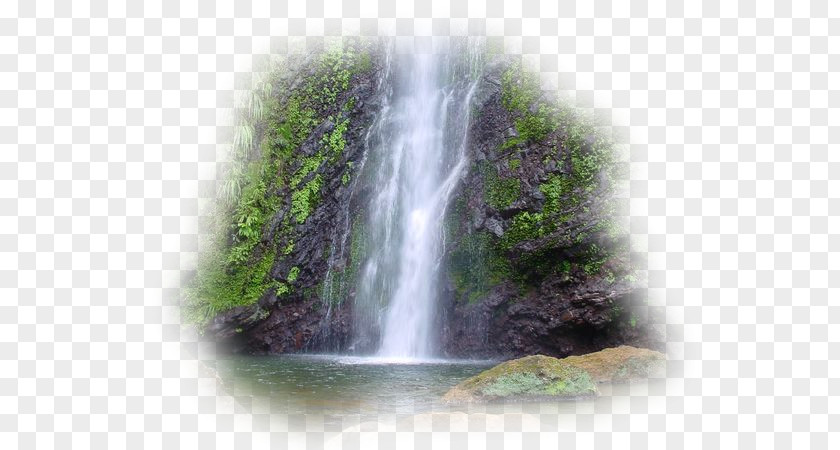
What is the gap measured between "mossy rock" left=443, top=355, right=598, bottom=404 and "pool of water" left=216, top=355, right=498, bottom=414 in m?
0.55

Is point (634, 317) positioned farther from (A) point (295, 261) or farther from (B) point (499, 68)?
(A) point (295, 261)

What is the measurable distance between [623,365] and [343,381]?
16.1ft

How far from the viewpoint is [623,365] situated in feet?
29.4

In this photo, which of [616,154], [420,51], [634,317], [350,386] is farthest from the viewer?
[420,51]

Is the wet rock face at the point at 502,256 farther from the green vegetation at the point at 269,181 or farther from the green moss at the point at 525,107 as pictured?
the green vegetation at the point at 269,181

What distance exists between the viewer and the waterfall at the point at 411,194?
47.3 ft

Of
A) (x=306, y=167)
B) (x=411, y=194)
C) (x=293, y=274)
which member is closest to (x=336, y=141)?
(x=306, y=167)

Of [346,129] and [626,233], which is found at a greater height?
[346,129]

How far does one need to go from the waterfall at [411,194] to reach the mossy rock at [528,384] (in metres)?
5.84

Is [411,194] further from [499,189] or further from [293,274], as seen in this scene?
[293,274]

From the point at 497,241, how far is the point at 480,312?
1.92m

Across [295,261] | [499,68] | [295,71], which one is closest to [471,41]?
[499,68]

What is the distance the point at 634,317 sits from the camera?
1166cm

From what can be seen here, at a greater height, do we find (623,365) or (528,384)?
(623,365)
